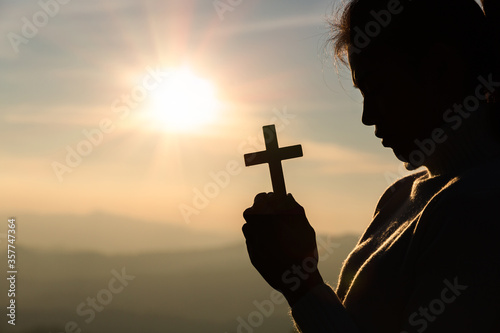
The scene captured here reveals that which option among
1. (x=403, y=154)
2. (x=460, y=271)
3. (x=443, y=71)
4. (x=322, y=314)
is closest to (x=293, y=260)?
(x=322, y=314)

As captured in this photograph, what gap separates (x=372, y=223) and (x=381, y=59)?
1.43 m

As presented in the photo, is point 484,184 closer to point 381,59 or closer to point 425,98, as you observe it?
point 425,98

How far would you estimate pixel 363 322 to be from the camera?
11.0 feet

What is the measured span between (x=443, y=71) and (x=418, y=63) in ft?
0.48

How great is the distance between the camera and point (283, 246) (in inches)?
141

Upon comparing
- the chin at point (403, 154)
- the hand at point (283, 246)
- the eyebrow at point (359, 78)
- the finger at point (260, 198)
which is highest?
the eyebrow at point (359, 78)

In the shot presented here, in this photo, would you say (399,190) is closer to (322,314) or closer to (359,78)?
(359,78)

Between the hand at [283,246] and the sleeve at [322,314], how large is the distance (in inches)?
2.4

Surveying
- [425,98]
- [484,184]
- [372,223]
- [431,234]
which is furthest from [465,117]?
[372,223]

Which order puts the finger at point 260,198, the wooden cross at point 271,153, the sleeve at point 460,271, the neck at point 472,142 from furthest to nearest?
the wooden cross at point 271,153
the finger at point 260,198
the neck at point 472,142
the sleeve at point 460,271

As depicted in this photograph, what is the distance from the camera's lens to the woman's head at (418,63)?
11.0ft

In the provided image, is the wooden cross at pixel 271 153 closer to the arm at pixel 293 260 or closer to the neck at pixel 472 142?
the arm at pixel 293 260

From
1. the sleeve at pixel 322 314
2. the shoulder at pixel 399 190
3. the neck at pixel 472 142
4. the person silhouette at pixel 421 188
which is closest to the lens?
the person silhouette at pixel 421 188

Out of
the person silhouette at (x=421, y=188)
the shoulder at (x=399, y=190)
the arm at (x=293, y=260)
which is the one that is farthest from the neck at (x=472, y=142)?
the arm at (x=293, y=260)
